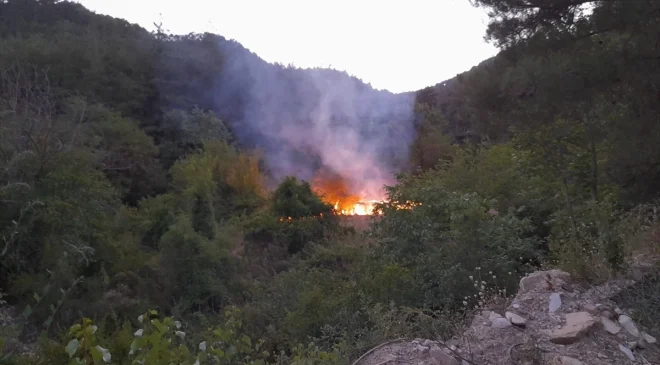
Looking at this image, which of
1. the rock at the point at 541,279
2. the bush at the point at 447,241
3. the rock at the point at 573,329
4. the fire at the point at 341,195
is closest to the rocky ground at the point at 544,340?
the rock at the point at 573,329

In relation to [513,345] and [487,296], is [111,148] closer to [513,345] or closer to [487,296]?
[487,296]

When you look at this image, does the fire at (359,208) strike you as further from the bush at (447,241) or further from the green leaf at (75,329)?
the green leaf at (75,329)

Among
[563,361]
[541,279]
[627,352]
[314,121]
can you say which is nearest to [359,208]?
[314,121]

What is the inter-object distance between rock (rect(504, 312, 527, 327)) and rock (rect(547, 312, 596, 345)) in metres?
0.19

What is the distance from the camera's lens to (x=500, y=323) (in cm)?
429

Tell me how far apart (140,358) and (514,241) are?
6437 mm

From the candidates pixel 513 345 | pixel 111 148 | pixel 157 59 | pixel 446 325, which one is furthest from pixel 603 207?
pixel 157 59

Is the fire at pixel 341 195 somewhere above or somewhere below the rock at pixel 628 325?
below

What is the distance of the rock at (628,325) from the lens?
421cm

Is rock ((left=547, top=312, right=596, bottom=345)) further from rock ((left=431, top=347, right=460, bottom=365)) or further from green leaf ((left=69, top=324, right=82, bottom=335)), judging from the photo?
green leaf ((left=69, top=324, right=82, bottom=335))

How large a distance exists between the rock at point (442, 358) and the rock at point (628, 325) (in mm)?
1393

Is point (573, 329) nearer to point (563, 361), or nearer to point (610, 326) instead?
point (610, 326)

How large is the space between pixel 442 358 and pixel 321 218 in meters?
13.8

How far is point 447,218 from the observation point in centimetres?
963
